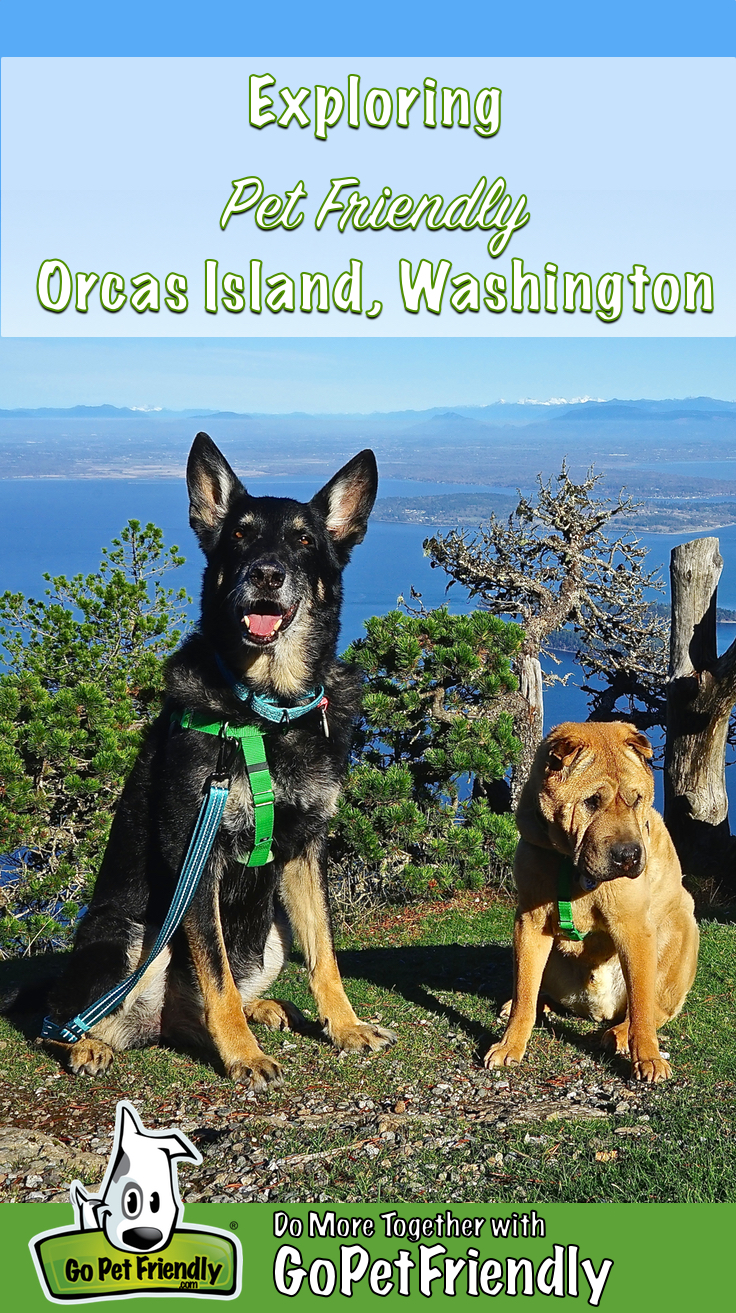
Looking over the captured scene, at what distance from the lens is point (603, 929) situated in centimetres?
434

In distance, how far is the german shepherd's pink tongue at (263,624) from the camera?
4.36 meters

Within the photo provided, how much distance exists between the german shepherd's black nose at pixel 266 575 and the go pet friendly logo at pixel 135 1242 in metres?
2.11

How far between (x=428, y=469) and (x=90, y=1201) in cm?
1590

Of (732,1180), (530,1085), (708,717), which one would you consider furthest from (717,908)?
(732,1180)

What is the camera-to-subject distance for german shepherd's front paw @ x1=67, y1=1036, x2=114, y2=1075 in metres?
4.51

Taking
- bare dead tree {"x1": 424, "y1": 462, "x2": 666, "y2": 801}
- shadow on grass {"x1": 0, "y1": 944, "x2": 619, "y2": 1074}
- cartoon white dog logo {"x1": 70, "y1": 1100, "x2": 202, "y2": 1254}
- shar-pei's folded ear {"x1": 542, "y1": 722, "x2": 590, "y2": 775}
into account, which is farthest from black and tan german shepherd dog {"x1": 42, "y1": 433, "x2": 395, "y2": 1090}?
bare dead tree {"x1": 424, "y1": 462, "x2": 666, "y2": 801}

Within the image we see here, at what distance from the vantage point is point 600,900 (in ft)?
13.9

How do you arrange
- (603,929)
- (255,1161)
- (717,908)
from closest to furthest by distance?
(255,1161), (603,929), (717,908)

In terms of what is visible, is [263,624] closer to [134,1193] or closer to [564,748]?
[564,748]

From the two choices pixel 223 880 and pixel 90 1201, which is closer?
pixel 90 1201

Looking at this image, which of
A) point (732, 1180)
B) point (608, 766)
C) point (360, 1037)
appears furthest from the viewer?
point (360, 1037)

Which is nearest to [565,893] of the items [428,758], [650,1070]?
[650,1070]

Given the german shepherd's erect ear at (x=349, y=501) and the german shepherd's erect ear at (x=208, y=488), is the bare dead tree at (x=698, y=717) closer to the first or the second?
the german shepherd's erect ear at (x=349, y=501)

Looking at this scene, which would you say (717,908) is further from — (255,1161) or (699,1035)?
(255,1161)
